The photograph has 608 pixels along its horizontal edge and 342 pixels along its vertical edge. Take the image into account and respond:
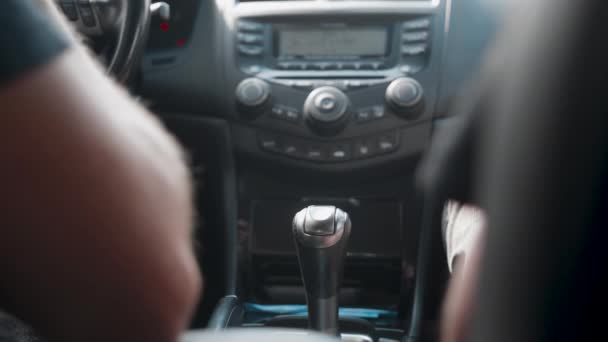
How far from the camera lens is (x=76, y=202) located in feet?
1.34

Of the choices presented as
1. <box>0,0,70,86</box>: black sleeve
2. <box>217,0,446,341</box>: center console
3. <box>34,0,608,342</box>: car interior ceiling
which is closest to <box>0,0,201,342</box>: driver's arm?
<box>0,0,70,86</box>: black sleeve

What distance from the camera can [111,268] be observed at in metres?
0.43

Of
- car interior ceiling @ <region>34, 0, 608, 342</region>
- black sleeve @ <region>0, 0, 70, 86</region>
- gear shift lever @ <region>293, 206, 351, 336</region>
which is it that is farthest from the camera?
car interior ceiling @ <region>34, 0, 608, 342</region>

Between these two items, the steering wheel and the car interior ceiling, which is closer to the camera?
the steering wheel

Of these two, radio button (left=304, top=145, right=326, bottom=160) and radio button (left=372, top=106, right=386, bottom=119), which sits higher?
radio button (left=372, top=106, right=386, bottom=119)

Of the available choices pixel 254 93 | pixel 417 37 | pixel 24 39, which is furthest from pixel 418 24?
pixel 24 39

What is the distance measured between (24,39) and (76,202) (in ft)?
0.31

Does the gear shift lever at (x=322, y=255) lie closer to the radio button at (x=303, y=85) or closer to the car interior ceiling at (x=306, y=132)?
the car interior ceiling at (x=306, y=132)

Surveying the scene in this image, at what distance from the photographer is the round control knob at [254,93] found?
1.43 metres

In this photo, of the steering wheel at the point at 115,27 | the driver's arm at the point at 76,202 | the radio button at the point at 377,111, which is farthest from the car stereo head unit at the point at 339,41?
the driver's arm at the point at 76,202

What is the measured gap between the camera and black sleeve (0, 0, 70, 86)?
1.30ft

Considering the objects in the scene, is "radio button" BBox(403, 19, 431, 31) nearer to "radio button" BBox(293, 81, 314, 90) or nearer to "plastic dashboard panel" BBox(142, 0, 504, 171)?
"plastic dashboard panel" BBox(142, 0, 504, 171)

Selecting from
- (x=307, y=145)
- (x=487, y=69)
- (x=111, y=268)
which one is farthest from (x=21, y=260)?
(x=307, y=145)

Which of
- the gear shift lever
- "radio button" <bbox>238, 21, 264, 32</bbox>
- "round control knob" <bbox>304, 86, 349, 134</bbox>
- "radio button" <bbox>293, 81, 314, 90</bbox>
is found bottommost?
the gear shift lever
